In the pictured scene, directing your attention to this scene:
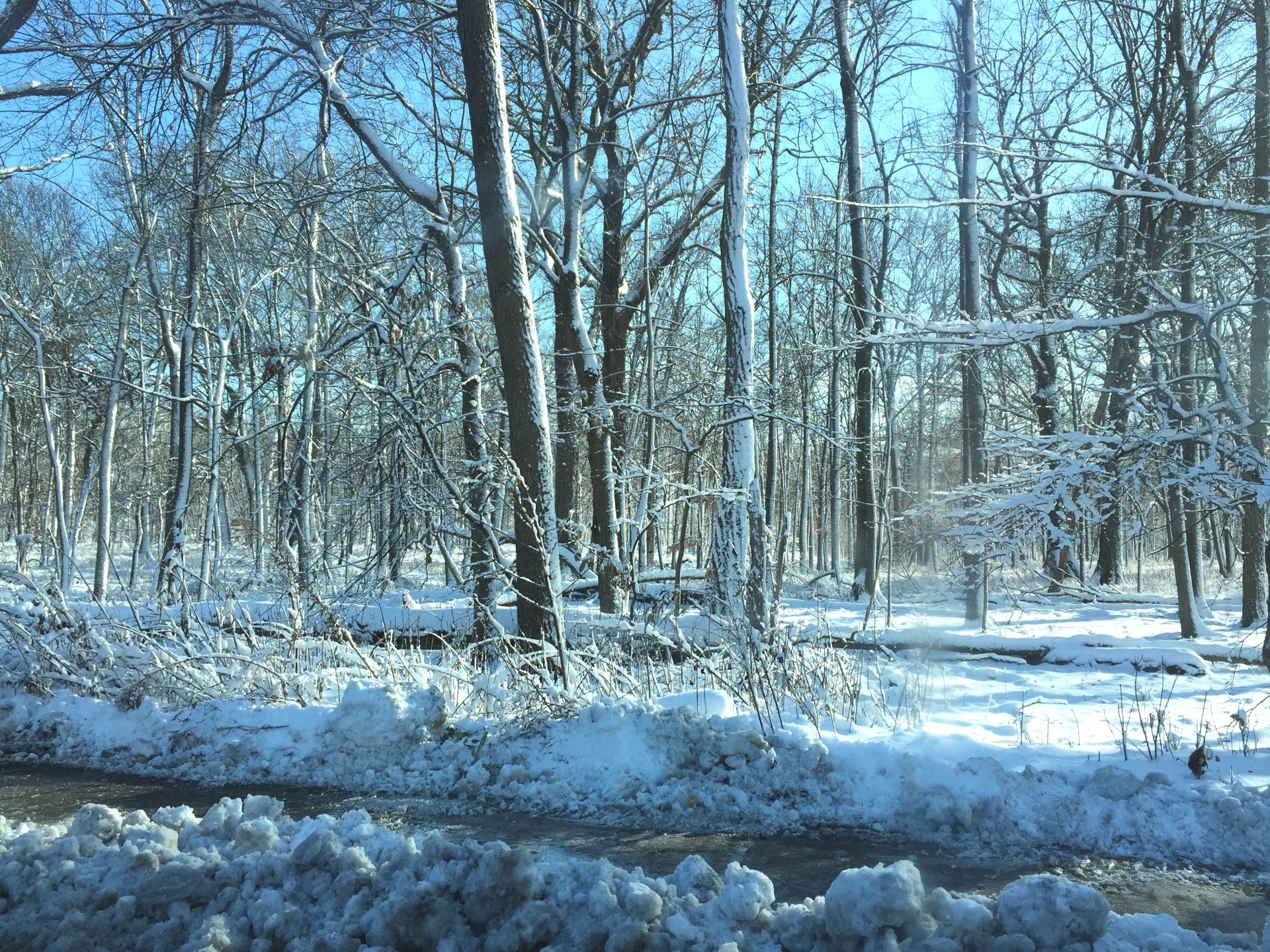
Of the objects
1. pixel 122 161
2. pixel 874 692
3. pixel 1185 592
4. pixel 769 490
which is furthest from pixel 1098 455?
pixel 122 161

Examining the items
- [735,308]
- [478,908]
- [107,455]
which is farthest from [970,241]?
[107,455]

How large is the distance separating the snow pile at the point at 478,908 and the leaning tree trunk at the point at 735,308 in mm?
5793

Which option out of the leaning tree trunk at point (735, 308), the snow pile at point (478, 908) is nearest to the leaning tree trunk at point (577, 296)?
the leaning tree trunk at point (735, 308)

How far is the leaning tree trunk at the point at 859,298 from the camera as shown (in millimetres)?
13805

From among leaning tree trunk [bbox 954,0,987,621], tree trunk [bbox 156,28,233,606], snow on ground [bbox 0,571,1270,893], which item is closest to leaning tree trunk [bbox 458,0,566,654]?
snow on ground [bbox 0,571,1270,893]

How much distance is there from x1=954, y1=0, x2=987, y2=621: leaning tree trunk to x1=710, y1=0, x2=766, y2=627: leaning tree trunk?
4.18m

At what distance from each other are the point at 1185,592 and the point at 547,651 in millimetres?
9550

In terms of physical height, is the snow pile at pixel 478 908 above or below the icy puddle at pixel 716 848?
above

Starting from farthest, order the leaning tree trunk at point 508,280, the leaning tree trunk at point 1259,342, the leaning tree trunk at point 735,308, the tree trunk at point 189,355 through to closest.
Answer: the tree trunk at point 189,355, the leaning tree trunk at point 735,308, the leaning tree trunk at point 1259,342, the leaning tree trunk at point 508,280

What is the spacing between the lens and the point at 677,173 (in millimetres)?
12117

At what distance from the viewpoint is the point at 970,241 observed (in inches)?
469

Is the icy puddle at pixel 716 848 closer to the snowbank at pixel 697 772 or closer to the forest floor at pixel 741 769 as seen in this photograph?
the forest floor at pixel 741 769

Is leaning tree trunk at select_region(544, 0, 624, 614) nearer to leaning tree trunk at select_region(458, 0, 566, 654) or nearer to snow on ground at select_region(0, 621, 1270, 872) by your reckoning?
leaning tree trunk at select_region(458, 0, 566, 654)

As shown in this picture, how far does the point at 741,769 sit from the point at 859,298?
53.6ft
